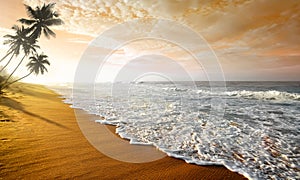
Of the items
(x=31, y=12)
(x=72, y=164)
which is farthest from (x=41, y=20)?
(x=72, y=164)

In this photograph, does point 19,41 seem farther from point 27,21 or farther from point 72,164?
point 72,164

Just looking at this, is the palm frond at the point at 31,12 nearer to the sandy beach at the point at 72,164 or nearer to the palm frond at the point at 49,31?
the palm frond at the point at 49,31

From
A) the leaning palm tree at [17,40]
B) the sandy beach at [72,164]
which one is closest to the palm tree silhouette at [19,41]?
the leaning palm tree at [17,40]

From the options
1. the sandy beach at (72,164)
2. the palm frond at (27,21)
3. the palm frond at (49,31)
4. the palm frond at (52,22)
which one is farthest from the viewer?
the palm frond at (49,31)

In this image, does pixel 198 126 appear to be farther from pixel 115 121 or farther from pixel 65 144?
pixel 65 144

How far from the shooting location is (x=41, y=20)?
23531 millimetres

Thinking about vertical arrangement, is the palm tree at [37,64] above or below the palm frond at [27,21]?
below

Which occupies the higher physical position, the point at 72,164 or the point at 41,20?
the point at 41,20

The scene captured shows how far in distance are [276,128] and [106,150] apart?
7.65 metres

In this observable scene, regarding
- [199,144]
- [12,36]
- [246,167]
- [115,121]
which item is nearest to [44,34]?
[12,36]

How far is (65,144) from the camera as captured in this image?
4809 mm

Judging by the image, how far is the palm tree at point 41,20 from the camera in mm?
22844

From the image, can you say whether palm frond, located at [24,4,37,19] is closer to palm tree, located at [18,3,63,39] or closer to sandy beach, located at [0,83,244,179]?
palm tree, located at [18,3,63,39]

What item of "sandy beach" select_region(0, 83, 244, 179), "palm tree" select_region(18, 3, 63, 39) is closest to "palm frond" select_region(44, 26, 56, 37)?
"palm tree" select_region(18, 3, 63, 39)
